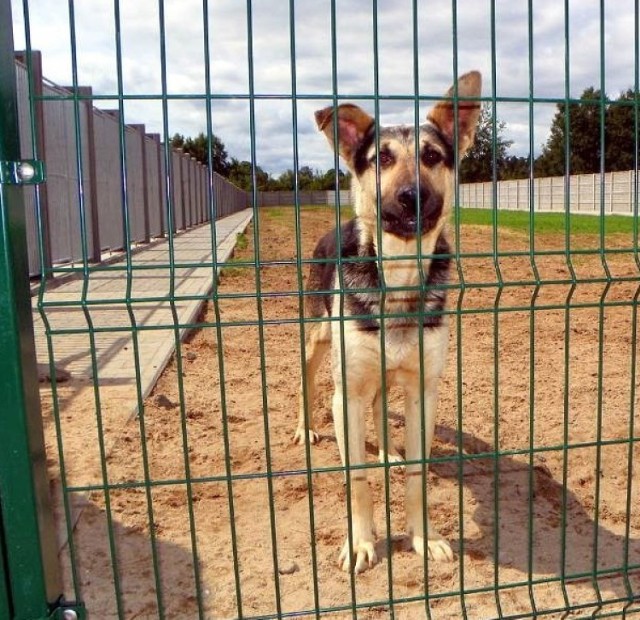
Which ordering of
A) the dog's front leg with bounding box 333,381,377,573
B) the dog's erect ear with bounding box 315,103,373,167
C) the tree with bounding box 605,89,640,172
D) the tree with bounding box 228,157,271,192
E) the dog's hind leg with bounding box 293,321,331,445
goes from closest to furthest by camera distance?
the tree with bounding box 228,157,271,192 < the tree with bounding box 605,89,640,172 < the dog's erect ear with bounding box 315,103,373,167 < the dog's front leg with bounding box 333,381,377,573 < the dog's hind leg with bounding box 293,321,331,445

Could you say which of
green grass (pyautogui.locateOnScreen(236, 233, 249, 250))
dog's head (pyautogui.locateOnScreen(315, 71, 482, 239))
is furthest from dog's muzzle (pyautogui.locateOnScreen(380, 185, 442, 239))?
green grass (pyautogui.locateOnScreen(236, 233, 249, 250))

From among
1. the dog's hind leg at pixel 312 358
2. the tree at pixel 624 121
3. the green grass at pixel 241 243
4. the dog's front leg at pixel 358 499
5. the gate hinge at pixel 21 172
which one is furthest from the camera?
the green grass at pixel 241 243

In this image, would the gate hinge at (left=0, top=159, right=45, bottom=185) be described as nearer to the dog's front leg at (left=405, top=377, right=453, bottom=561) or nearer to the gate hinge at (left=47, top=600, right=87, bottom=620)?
the gate hinge at (left=47, top=600, right=87, bottom=620)

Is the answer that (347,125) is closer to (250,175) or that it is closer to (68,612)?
(250,175)

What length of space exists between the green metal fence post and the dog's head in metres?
1.42

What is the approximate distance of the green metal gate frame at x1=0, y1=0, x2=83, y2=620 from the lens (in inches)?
85.1

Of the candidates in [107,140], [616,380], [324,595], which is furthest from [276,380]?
[107,140]

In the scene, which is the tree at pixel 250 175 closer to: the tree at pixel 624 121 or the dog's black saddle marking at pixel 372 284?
the dog's black saddle marking at pixel 372 284

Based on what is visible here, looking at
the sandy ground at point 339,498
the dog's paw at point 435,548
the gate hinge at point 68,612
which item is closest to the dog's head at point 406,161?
the sandy ground at point 339,498

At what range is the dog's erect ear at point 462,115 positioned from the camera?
273 cm

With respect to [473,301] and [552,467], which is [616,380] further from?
[473,301]

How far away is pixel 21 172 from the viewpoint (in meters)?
2.18

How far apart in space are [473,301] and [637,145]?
7.57 m

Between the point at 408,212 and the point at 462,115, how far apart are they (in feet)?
1.61
